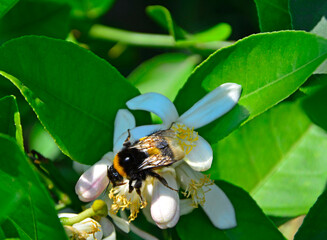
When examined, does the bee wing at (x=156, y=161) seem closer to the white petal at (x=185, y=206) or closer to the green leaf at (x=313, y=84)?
the white petal at (x=185, y=206)

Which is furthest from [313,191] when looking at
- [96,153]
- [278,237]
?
[96,153]

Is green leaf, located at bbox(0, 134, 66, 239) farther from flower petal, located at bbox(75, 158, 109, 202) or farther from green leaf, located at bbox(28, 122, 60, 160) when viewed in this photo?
green leaf, located at bbox(28, 122, 60, 160)

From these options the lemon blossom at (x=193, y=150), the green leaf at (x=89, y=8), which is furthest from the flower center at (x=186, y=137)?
the green leaf at (x=89, y=8)

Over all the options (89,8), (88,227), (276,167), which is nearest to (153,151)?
(88,227)

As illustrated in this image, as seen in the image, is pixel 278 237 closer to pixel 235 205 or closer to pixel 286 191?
pixel 235 205

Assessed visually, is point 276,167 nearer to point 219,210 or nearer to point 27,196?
point 219,210

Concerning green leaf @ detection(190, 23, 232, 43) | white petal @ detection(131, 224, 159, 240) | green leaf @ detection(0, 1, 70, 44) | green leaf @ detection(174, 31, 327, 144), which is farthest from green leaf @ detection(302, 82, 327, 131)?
green leaf @ detection(0, 1, 70, 44)

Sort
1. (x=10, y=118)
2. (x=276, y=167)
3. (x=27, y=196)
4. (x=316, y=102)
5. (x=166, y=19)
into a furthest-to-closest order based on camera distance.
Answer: (x=166, y=19) → (x=276, y=167) → (x=10, y=118) → (x=27, y=196) → (x=316, y=102)
